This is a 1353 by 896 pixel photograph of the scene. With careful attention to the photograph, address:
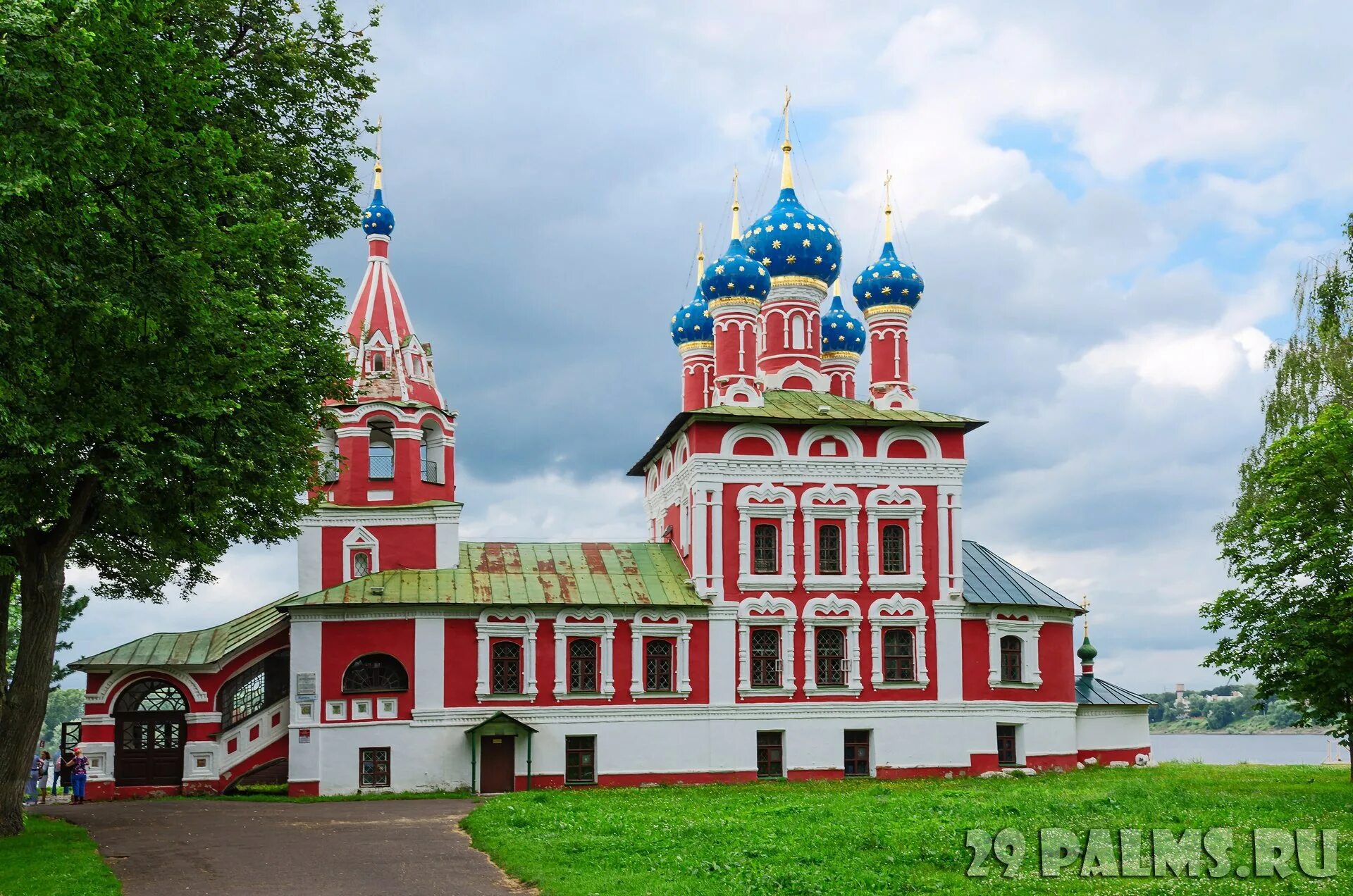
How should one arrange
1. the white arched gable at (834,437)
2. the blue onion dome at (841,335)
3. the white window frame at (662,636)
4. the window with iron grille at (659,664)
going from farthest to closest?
1. the blue onion dome at (841,335)
2. the white arched gable at (834,437)
3. the window with iron grille at (659,664)
4. the white window frame at (662,636)

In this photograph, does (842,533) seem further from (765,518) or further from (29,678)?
(29,678)

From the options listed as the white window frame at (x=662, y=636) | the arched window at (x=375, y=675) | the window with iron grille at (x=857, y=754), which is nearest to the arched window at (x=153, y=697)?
the arched window at (x=375, y=675)

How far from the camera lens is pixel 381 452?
29.0m

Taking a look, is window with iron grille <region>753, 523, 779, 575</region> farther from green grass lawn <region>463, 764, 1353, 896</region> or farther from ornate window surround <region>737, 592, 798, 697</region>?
green grass lawn <region>463, 764, 1353, 896</region>

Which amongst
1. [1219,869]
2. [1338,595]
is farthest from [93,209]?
[1338,595]

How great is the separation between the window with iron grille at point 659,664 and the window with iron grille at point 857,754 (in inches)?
176

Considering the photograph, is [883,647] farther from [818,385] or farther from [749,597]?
[818,385]

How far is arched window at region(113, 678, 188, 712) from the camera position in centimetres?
2645

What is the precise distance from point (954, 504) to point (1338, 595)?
9847 millimetres

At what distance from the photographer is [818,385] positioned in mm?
32844

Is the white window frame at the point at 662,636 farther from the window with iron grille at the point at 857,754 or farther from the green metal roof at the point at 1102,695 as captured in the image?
the green metal roof at the point at 1102,695

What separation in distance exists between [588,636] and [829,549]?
611cm

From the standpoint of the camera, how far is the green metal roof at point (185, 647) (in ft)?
85.5

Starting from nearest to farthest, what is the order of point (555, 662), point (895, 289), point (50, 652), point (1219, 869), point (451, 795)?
point (1219, 869) < point (50, 652) < point (451, 795) < point (555, 662) < point (895, 289)
